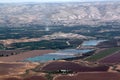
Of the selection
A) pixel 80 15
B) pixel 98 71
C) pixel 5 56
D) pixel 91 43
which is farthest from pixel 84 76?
pixel 80 15

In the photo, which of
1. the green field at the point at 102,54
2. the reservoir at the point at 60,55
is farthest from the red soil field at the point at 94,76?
the reservoir at the point at 60,55

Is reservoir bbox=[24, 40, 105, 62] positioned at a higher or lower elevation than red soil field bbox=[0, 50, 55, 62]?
lower

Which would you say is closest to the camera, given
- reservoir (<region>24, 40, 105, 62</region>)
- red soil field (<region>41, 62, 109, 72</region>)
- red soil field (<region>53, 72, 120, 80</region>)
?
red soil field (<region>53, 72, 120, 80</region>)

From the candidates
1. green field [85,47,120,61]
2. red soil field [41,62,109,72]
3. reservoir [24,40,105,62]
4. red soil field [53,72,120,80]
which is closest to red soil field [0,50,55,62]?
reservoir [24,40,105,62]

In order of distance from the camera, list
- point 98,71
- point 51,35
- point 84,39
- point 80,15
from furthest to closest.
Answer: point 80,15 → point 51,35 → point 84,39 → point 98,71

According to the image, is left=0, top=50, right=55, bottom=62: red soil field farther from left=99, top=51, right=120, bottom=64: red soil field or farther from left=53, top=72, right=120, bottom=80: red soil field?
left=53, top=72, right=120, bottom=80: red soil field

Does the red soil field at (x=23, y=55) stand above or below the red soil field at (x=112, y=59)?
above

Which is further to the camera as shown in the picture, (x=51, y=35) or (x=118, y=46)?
(x=51, y=35)

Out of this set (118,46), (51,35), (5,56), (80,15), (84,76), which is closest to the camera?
(84,76)

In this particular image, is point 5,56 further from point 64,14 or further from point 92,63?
point 64,14

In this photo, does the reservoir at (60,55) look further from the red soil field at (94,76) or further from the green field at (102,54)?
the red soil field at (94,76)

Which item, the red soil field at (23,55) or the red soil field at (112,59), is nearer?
the red soil field at (112,59)
